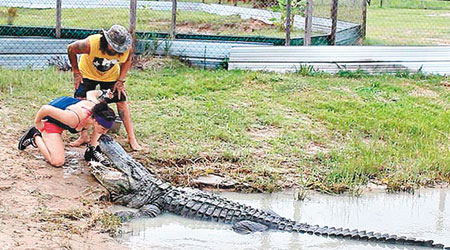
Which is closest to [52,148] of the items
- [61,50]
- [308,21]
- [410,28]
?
[61,50]

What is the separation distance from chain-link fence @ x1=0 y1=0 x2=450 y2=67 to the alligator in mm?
4482

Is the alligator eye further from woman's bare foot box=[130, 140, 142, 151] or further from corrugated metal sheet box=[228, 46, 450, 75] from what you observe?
corrugated metal sheet box=[228, 46, 450, 75]

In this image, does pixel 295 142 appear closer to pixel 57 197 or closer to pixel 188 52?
pixel 57 197

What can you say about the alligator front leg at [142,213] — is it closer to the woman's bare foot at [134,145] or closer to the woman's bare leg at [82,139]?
the woman's bare foot at [134,145]

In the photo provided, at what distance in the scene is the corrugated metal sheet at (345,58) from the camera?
10.0 metres

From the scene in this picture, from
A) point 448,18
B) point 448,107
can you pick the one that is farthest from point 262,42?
point 448,18

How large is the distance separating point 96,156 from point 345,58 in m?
5.53

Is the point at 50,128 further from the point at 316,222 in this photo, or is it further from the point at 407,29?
the point at 407,29

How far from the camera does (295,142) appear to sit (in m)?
7.01

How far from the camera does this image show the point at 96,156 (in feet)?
19.2

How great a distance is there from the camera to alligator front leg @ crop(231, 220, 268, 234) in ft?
16.6

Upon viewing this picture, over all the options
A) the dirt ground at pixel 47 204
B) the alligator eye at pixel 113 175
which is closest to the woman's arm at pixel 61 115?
the dirt ground at pixel 47 204

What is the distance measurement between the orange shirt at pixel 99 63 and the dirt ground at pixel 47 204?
2.40ft

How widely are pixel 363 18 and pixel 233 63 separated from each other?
3572mm
